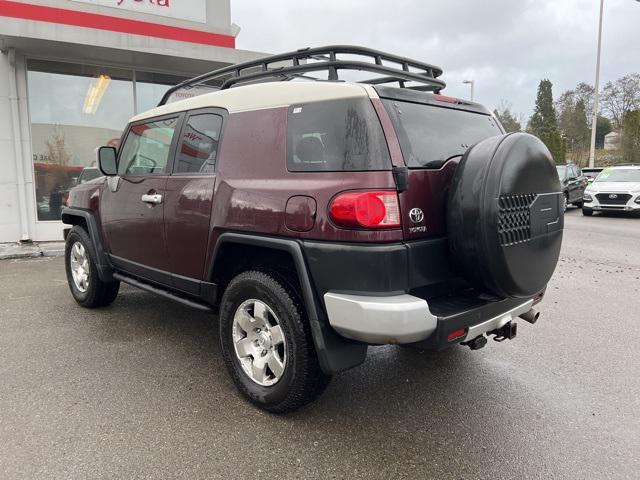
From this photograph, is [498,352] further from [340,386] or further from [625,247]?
[625,247]

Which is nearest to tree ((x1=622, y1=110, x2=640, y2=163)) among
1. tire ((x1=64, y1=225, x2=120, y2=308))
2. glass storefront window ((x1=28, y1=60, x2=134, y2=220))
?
glass storefront window ((x1=28, y1=60, x2=134, y2=220))

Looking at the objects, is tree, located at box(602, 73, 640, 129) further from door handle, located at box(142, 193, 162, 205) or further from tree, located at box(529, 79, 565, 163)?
door handle, located at box(142, 193, 162, 205)

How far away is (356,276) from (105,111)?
353 inches

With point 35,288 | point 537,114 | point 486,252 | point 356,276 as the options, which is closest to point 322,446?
point 356,276

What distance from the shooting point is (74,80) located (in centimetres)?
925

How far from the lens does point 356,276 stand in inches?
93.6

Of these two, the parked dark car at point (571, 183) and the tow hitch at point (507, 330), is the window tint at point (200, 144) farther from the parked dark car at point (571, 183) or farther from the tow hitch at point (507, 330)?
the parked dark car at point (571, 183)

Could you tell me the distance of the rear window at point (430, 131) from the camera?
2.56 m

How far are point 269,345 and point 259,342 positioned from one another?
0.39ft

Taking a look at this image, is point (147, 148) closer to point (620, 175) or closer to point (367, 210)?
point (367, 210)

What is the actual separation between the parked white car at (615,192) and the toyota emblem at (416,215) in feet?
46.5

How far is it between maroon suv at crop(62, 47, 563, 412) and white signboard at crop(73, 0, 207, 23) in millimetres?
7493

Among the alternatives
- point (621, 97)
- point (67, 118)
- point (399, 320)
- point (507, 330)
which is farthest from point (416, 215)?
point (621, 97)

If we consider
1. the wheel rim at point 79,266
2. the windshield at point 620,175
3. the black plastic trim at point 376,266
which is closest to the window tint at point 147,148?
the wheel rim at point 79,266
